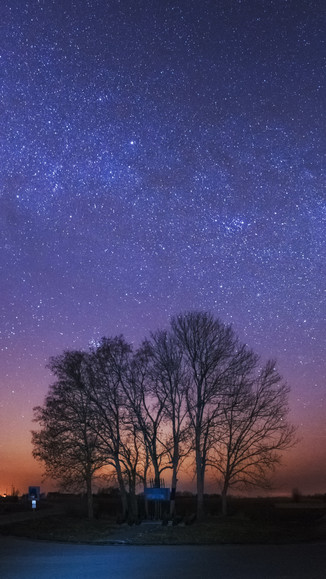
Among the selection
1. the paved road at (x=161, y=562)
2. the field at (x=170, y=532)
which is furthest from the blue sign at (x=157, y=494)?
the paved road at (x=161, y=562)

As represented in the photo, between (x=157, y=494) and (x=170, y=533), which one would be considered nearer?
(x=170, y=533)

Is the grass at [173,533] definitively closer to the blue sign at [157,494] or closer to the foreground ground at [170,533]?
the foreground ground at [170,533]

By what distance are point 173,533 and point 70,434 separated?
41.4ft

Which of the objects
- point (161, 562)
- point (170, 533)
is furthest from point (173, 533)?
point (161, 562)

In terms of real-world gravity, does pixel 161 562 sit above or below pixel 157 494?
below

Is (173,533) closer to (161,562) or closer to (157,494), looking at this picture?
(157,494)

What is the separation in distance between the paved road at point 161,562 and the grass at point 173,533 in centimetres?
180

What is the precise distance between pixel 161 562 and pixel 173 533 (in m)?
8.65

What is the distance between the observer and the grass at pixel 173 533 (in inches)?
924

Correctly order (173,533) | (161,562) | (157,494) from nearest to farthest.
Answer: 1. (161,562)
2. (173,533)
3. (157,494)

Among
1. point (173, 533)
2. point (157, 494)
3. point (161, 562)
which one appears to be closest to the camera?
point (161, 562)

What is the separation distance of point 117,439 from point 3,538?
11279 millimetres

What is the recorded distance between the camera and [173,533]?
25656mm

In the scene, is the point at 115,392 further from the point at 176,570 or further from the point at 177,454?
the point at 176,570
